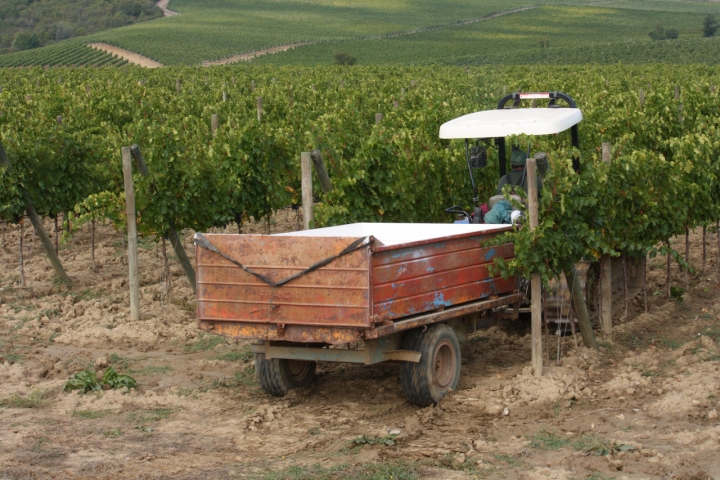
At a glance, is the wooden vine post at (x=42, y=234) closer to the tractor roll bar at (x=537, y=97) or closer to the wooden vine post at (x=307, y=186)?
the wooden vine post at (x=307, y=186)

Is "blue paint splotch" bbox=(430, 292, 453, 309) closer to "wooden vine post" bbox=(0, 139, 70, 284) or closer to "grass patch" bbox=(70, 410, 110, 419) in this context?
"grass patch" bbox=(70, 410, 110, 419)

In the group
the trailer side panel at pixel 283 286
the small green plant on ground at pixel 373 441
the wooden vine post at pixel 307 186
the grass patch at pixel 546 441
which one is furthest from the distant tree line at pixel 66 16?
the grass patch at pixel 546 441

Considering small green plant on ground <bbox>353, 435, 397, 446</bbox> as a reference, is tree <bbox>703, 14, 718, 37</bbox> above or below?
above

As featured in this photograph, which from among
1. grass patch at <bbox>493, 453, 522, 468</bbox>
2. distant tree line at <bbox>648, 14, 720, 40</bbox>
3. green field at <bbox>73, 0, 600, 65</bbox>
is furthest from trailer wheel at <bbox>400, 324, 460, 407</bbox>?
distant tree line at <bbox>648, 14, 720, 40</bbox>

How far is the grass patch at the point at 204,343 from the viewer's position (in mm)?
10047

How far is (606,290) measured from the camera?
968 centimetres

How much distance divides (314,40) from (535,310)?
286 ft

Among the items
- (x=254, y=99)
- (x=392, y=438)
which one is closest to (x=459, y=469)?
(x=392, y=438)

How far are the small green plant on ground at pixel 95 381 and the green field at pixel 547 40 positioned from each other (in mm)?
56531

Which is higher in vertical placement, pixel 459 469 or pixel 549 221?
pixel 549 221

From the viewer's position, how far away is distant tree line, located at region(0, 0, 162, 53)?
375 ft

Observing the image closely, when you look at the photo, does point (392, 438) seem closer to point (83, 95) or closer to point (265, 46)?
point (83, 95)

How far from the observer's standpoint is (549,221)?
825 cm

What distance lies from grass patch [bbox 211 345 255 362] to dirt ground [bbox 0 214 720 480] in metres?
0.02
